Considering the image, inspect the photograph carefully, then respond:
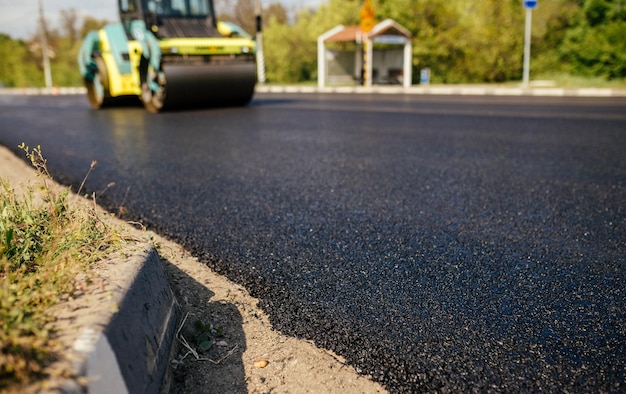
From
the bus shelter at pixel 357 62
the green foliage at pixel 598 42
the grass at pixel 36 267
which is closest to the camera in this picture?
the grass at pixel 36 267

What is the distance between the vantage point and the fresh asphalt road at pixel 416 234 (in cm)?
209

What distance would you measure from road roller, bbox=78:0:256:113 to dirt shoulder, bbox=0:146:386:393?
30.3ft

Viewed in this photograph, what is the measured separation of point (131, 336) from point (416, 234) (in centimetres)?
221

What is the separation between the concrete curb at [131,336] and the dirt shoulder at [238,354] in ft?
0.25

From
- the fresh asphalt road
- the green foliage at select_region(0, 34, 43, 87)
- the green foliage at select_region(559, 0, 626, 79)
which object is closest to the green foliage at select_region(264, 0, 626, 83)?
the green foliage at select_region(559, 0, 626, 79)

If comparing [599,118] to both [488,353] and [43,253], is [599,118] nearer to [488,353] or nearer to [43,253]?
[488,353]

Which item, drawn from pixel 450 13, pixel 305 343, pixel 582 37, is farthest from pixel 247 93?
pixel 582 37

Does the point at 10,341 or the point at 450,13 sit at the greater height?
the point at 450,13

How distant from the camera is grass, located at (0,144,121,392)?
134 centimetres

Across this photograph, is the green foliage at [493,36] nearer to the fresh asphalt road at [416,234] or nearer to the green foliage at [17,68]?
the fresh asphalt road at [416,234]

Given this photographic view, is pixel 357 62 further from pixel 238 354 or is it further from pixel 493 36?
pixel 238 354

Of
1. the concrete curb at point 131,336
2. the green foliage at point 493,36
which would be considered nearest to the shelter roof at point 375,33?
the green foliage at point 493,36

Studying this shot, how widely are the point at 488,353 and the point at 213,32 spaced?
38.1ft

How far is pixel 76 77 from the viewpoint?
44812 millimetres
